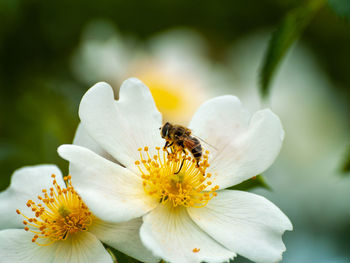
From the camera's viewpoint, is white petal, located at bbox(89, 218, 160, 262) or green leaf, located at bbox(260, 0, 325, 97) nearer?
white petal, located at bbox(89, 218, 160, 262)

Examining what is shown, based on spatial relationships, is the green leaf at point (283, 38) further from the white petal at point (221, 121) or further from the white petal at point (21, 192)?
the white petal at point (21, 192)

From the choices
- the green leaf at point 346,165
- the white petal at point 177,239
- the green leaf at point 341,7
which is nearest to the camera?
the white petal at point 177,239

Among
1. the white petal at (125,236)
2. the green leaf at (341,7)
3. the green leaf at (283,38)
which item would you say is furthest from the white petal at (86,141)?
the green leaf at (341,7)

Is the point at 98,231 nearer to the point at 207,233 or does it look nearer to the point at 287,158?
the point at 207,233

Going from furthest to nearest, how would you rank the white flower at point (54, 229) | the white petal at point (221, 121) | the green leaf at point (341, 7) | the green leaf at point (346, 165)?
the green leaf at point (346, 165), the white petal at point (221, 121), the green leaf at point (341, 7), the white flower at point (54, 229)

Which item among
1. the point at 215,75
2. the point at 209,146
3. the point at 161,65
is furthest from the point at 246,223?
the point at 161,65

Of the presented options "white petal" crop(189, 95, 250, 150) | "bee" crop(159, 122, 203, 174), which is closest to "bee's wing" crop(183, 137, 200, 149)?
"bee" crop(159, 122, 203, 174)

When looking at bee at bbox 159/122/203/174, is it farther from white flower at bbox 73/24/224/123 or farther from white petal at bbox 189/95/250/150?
white flower at bbox 73/24/224/123
